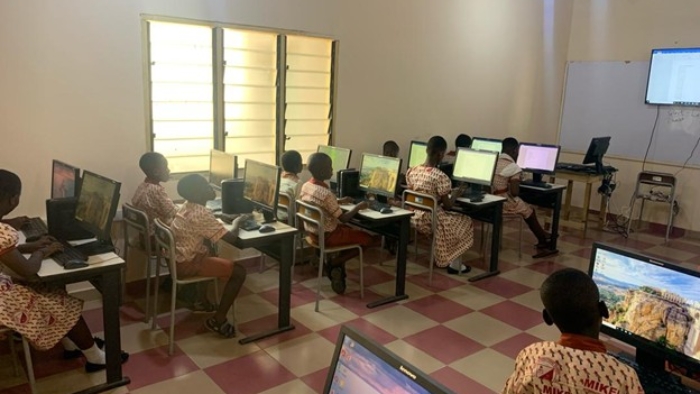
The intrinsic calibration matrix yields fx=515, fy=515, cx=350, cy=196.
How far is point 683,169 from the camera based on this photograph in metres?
6.30

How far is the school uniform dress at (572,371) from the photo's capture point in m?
1.33

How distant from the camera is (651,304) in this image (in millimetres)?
1870

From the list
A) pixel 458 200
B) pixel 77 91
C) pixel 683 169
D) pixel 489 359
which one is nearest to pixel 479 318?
pixel 489 359

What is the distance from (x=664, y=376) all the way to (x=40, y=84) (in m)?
3.84

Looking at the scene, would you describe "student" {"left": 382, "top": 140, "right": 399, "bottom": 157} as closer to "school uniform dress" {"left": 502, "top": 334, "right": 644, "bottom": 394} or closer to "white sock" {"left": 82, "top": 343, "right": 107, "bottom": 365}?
"white sock" {"left": 82, "top": 343, "right": 107, "bottom": 365}

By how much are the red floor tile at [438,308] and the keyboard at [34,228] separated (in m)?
2.52

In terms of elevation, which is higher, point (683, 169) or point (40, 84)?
point (40, 84)

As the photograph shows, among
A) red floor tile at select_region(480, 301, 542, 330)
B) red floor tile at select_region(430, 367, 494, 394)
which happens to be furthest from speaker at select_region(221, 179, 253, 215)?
red floor tile at select_region(480, 301, 542, 330)

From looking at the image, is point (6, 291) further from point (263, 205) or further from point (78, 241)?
point (263, 205)

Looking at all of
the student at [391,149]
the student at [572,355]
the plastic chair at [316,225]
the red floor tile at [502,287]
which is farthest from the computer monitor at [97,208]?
the student at [391,149]

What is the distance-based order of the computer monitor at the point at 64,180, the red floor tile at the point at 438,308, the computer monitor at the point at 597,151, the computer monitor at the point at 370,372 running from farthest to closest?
the computer monitor at the point at 597,151 → the red floor tile at the point at 438,308 → the computer monitor at the point at 64,180 → the computer monitor at the point at 370,372

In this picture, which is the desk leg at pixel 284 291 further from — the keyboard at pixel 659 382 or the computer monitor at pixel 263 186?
the keyboard at pixel 659 382

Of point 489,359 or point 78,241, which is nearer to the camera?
point 78,241

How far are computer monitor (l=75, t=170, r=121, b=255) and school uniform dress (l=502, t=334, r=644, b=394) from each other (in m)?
2.16
